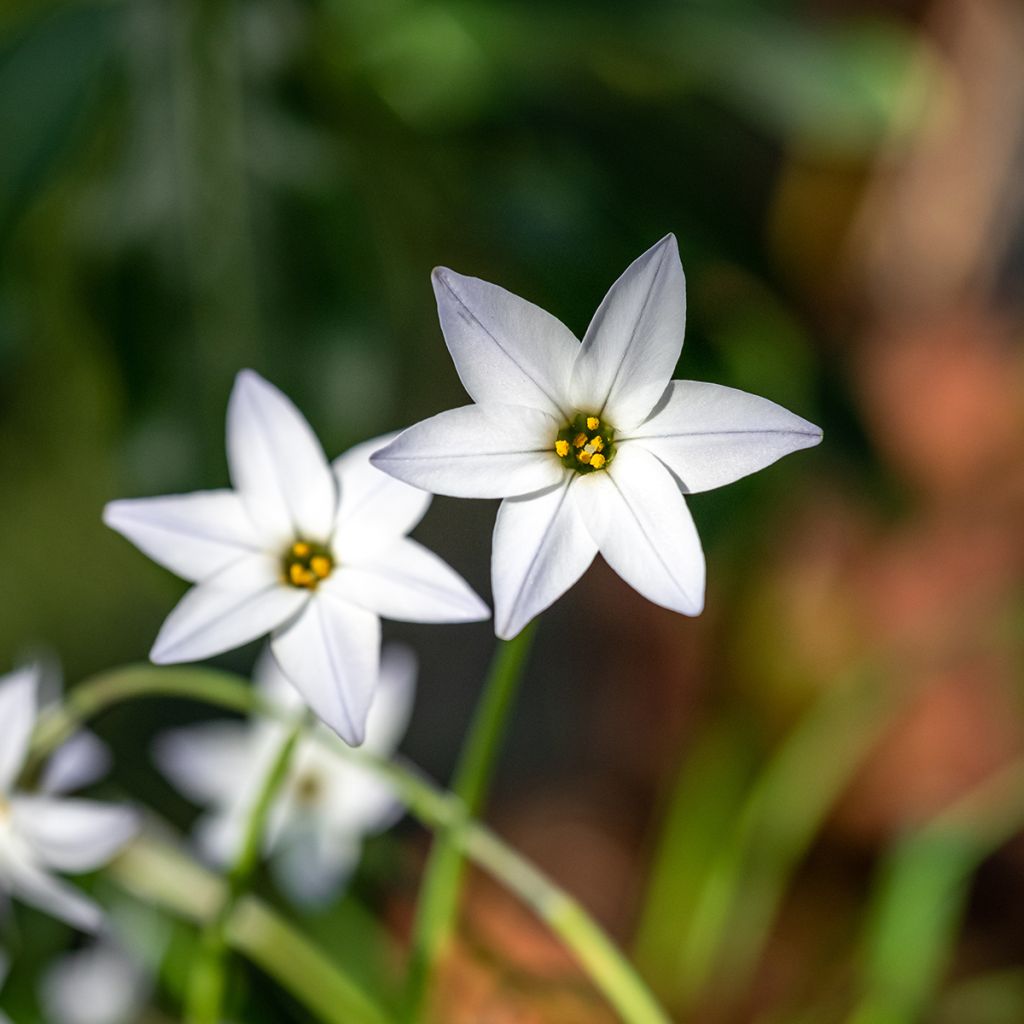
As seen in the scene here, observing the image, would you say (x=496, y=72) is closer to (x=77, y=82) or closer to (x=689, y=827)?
(x=77, y=82)

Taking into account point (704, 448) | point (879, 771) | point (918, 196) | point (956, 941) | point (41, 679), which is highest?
point (918, 196)

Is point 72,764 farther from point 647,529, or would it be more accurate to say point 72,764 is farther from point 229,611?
point 647,529

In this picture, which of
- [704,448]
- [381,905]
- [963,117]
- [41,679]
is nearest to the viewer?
[704,448]

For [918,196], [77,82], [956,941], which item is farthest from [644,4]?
[956,941]

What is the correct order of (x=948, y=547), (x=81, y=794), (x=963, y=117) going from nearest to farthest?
(x=81, y=794), (x=948, y=547), (x=963, y=117)

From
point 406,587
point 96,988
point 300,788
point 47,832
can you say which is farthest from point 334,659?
point 96,988

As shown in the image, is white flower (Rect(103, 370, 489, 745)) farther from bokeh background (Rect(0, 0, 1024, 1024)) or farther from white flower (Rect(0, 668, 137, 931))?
bokeh background (Rect(0, 0, 1024, 1024))

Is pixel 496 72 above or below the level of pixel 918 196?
below

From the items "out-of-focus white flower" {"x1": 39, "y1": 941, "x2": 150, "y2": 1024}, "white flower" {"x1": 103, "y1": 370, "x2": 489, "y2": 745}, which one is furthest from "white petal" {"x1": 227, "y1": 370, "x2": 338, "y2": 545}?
"out-of-focus white flower" {"x1": 39, "y1": 941, "x2": 150, "y2": 1024}
